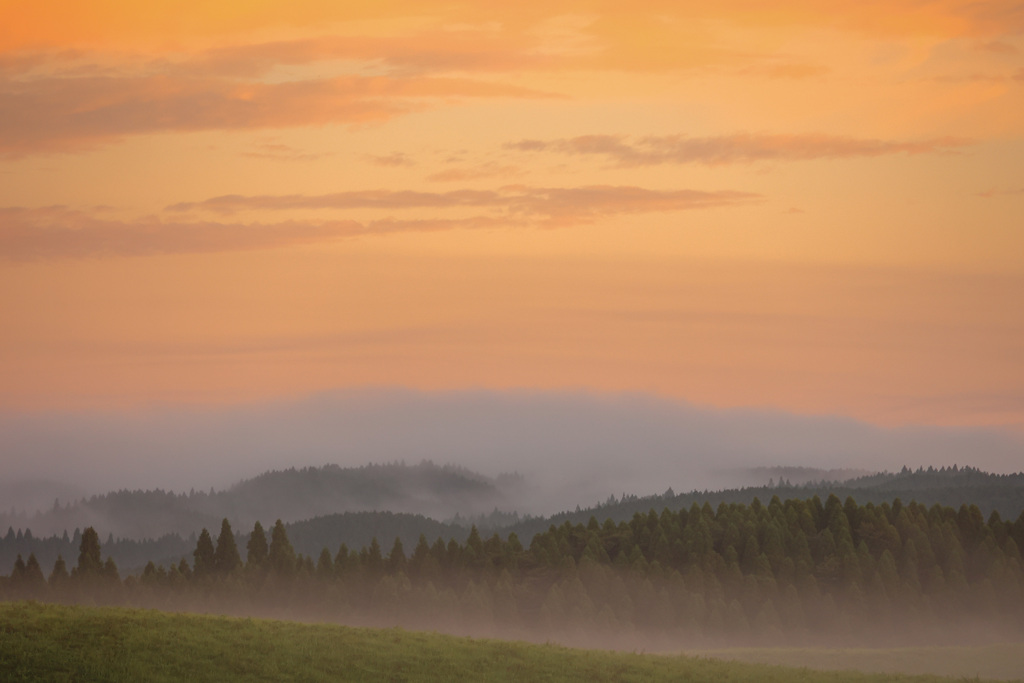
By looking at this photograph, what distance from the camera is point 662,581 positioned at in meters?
167

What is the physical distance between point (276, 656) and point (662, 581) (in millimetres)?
113045

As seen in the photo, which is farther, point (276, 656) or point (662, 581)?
point (662, 581)

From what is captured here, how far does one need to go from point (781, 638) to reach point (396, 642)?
9867 centimetres

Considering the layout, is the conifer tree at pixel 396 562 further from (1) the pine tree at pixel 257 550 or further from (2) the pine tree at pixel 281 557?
(1) the pine tree at pixel 257 550

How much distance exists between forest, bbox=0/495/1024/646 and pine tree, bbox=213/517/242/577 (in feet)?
0.73

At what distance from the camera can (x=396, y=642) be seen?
67.7 metres

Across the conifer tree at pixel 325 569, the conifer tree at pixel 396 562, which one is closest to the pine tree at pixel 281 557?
the conifer tree at pixel 325 569

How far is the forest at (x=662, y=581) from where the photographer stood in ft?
520

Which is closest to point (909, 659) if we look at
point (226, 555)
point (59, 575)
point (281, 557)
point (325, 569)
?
point (325, 569)

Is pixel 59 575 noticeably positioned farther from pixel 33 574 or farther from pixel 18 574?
pixel 18 574

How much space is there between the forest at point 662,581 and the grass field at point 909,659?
2583 inches

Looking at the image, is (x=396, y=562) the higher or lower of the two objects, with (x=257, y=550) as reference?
lower

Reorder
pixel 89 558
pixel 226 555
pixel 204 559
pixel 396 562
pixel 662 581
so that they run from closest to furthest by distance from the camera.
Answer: pixel 662 581 < pixel 89 558 < pixel 204 559 < pixel 226 555 < pixel 396 562

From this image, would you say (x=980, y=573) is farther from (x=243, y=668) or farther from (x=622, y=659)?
(x=243, y=668)
